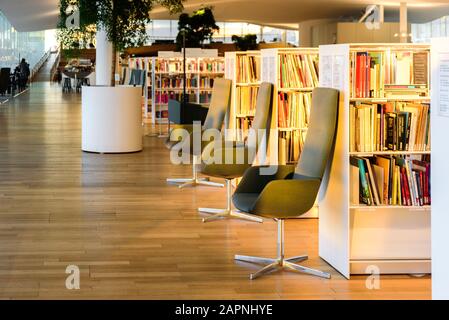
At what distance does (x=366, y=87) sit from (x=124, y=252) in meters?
2.06

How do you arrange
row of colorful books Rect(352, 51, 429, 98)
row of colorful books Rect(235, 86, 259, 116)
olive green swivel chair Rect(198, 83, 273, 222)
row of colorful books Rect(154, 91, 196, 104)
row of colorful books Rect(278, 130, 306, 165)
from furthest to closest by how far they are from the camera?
1. row of colorful books Rect(154, 91, 196, 104)
2. row of colorful books Rect(235, 86, 259, 116)
3. row of colorful books Rect(278, 130, 306, 165)
4. olive green swivel chair Rect(198, 83, 273, 222)
5. row of colorful books Rect(352, 51, 429, 98)

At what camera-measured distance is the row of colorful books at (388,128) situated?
5.18 m

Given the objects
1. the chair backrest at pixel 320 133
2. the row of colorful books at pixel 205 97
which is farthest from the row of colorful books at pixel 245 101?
the row of colorful books at pixel 205 97

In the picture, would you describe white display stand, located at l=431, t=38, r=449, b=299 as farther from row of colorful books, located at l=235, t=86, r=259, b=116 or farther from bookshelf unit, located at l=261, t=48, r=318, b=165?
row of colorful books, located at l=235, t=86, r=259, b=116

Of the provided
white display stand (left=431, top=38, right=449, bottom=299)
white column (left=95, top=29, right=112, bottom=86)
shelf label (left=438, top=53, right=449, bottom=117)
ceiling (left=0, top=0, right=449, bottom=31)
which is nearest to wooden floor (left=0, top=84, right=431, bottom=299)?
white display stand (left=431, top=38, right=449, bottom=299)

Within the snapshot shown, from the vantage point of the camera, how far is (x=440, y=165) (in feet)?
11.9

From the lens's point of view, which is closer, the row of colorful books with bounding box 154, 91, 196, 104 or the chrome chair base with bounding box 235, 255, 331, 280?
the chrome chair base with bounding box 235, 255, 331, 280

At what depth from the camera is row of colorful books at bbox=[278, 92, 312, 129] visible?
6.99 meters

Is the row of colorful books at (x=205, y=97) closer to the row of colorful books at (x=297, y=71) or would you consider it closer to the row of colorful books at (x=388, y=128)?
the row of colorful books at (x=297, y=71)

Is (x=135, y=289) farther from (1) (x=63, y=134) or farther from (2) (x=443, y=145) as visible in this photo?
(1) (x=63, y=134)

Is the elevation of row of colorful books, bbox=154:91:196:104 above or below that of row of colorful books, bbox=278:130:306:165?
above

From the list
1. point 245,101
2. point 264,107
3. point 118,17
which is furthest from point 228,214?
point 118,17

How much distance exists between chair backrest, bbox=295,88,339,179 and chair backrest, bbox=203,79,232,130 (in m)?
2.91

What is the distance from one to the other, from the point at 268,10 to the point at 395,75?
29.3 meters
